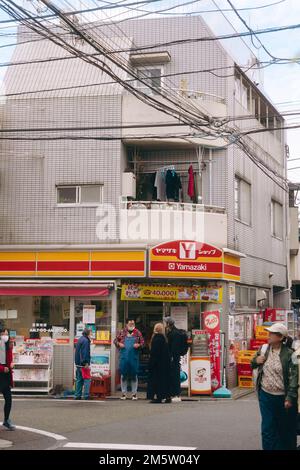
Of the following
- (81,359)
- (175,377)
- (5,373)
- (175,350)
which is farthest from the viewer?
(81,359)

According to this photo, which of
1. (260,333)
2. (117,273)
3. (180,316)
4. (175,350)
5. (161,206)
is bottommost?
(175,350)

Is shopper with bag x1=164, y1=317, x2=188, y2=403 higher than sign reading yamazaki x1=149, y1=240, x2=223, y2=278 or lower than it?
lower

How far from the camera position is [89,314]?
19359 mm

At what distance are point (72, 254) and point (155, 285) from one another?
98.5 inches

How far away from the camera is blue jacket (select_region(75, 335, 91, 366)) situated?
17281mm

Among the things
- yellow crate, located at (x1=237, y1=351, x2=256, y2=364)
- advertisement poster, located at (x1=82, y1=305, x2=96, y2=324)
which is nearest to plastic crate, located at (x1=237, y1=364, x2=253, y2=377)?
yellow crate, located at (x1=237, y1=351, x2=256, y2=364)

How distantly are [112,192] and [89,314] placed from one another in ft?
11.6

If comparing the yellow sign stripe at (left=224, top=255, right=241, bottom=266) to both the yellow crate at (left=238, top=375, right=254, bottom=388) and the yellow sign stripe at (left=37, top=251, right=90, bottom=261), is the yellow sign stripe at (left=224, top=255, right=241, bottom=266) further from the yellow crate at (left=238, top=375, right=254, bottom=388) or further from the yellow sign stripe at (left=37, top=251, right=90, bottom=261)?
the yellow sign stripe at (left=37, top=251, right=90, bottom=261)

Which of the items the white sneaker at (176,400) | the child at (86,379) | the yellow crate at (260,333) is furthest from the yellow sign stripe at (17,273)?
the yellow crate at (260,333)

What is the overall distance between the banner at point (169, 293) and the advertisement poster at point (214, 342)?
0.57 m

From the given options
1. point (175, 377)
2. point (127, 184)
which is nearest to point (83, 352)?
point (175, 377)

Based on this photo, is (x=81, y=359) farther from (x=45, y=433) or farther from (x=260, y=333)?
(x=260, y=333)

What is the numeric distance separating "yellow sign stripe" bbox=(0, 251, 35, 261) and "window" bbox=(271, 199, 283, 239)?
Result: 35.6 ft

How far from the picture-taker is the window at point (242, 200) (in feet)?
72.7
